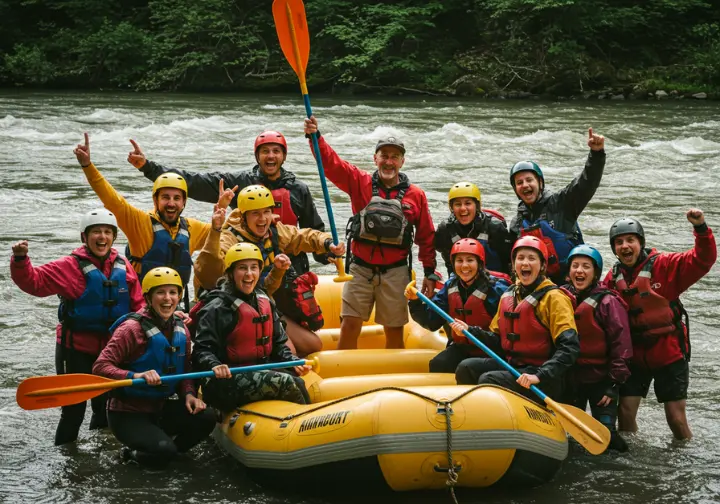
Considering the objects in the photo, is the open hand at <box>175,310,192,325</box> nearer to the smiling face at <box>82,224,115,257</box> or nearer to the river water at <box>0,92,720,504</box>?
the smiling face at <box>82,224,115,257</box>

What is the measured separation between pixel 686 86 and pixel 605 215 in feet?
32.5

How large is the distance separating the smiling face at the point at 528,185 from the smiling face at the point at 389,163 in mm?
629

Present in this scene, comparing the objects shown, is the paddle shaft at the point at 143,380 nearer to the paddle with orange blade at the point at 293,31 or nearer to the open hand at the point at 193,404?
the open hand at the point at 193,404

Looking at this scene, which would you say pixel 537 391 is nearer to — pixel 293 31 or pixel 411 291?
pixel 411 291

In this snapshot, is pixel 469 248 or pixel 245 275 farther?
pixel 469 248

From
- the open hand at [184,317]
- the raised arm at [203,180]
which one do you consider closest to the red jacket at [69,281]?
the open hand at [184,317]

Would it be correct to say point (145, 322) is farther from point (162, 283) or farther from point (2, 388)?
point (2, 388)

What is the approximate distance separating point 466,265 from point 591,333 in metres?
0.69

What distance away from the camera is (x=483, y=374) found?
4457 millimetres

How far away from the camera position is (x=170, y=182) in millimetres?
4953

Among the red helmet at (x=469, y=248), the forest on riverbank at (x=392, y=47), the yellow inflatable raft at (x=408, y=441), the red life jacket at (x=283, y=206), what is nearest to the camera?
the yellow inflatable raft at (x=408, y=441)

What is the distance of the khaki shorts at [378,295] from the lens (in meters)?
5.33

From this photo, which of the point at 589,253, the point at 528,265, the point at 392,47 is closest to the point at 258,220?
the point at 528,265

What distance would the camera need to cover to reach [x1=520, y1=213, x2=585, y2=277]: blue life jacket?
16.6 ft
